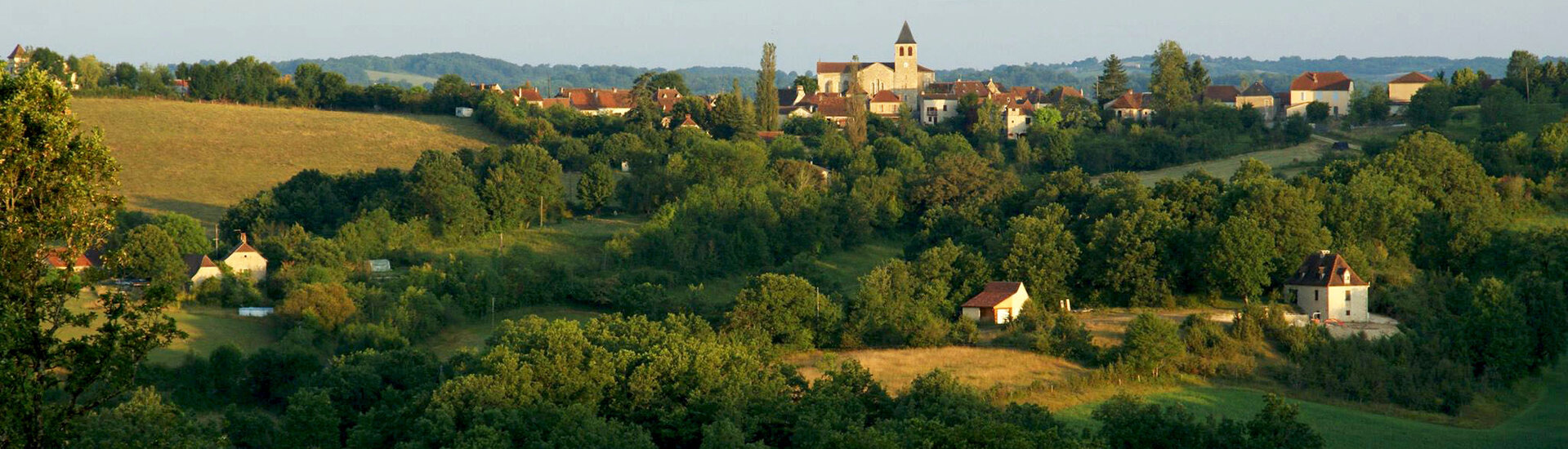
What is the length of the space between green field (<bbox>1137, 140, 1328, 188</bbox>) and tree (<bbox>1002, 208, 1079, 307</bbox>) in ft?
49.8

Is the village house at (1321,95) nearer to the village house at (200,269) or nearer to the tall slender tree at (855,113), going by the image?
the tall slender tree at (855,113)

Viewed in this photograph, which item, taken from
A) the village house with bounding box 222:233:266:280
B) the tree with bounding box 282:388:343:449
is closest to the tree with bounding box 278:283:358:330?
the village house with bounding box 222:233:266:280

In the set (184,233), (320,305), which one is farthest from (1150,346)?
(184,233)

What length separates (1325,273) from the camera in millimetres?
38469

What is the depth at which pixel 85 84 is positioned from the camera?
76.6 meters

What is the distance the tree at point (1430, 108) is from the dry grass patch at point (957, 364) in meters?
32.1

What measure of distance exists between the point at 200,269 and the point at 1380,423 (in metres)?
29.2

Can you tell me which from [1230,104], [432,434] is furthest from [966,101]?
[432,434]

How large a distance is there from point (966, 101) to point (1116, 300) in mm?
33423

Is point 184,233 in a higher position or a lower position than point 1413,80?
lower

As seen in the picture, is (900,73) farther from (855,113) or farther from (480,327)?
(480,327)

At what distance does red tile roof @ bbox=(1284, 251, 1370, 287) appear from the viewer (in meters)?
38.0

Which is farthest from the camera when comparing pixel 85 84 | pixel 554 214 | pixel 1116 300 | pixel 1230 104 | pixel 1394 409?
pixel 85 84

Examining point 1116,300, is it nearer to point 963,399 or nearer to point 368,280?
point 963,399
